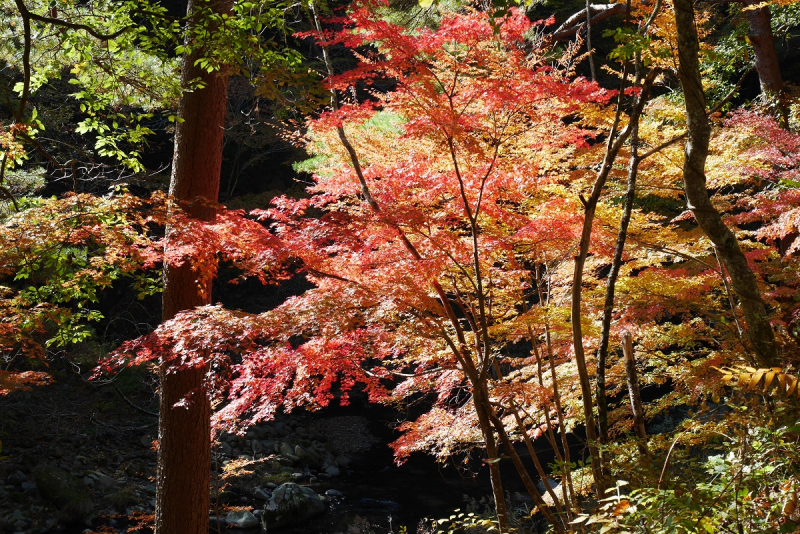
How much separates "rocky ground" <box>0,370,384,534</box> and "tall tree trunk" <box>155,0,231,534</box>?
6.07ft

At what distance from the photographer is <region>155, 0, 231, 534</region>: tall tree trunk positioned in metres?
4.20

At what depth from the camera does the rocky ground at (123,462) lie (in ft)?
25.0

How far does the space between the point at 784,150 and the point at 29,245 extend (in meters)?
6.11

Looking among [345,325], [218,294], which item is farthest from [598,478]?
[218,294]

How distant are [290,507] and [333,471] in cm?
212

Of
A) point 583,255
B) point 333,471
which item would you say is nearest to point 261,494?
point 333,471

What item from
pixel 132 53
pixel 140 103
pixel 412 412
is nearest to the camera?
pixel 132 53

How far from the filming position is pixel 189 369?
4.24m

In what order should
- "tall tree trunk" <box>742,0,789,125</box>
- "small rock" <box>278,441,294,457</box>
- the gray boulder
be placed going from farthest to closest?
1. "small rock" <box>278,441,294,457</box>
2. the gray boulder
3. "tall tree trunk" <box>742,0,789,125</box>

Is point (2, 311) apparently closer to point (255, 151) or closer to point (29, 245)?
point (29, 245)

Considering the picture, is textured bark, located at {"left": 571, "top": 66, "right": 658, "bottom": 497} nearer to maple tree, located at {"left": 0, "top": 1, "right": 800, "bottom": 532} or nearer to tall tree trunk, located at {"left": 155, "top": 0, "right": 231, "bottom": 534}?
maple tree, located at {"left": 0, "top": 1, "right": 800, "bottom": 532}

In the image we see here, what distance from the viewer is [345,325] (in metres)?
3.30

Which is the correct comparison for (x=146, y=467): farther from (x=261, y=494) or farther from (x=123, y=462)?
(x=261, y=494)

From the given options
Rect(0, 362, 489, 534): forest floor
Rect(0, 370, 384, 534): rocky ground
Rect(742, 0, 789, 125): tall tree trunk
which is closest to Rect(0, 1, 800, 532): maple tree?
Rect(742, 0, 789, 125): tall tree trunk
